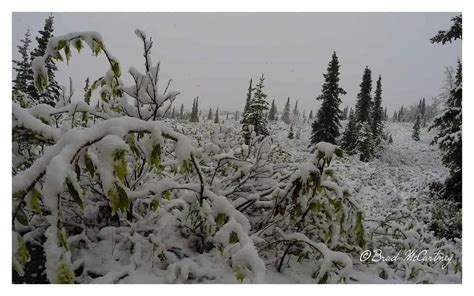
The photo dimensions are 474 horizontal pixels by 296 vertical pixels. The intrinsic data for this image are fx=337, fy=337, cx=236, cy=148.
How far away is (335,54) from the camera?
166 inches

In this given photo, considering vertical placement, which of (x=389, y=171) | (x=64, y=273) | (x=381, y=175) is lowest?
(x=381, y=175)

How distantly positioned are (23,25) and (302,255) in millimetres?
3101

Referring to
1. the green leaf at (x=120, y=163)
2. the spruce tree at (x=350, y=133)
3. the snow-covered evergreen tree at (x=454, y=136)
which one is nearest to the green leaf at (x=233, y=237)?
the green leaf at (x=120, y=163)

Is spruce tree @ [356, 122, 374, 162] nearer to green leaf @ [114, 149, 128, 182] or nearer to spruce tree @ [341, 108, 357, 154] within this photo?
spruce tree @ [341, 108, 357, 154]

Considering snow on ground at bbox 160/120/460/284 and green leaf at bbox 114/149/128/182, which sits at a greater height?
green leaf at bbox 114/149/128/182

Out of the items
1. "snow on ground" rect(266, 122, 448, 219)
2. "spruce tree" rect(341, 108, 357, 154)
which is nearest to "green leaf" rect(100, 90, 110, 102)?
"snow on ground" rect(266, 122, 448, 219)

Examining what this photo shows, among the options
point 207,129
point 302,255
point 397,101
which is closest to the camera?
point 302,255

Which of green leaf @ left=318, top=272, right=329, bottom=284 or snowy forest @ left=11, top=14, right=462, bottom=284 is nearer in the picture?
snowy forest @ left=11, top=14, right=462, bottom=284

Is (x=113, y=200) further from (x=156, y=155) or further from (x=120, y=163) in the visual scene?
(x=156, y=155)

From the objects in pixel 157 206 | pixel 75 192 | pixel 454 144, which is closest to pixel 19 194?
pixel 75 192

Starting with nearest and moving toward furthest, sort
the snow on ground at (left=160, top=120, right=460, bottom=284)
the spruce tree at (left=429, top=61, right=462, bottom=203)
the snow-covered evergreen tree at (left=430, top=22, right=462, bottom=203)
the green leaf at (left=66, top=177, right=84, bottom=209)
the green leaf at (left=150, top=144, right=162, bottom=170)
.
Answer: the green leaf at (left=66, top=177, right=84, bottom=209) < the green leaf at (left=150, top=144, right=162, bottom=170) < the snow on ground at (left=160, top=120, right=460, bottom=284) < the snow-covered evergreen tree at (left=430, top=22, right=462, bottom=203) < the spruce tree at (left=429, top=61, right=462, bottom=203)

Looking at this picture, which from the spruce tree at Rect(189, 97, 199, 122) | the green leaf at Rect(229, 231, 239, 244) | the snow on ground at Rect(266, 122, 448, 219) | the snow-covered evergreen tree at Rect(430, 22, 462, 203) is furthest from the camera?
the snow on ground at Rect(266, 122, 448, 219)

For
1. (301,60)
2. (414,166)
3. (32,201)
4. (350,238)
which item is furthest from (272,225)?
(414,166)

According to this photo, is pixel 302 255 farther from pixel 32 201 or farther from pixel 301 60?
pixel 301 60
